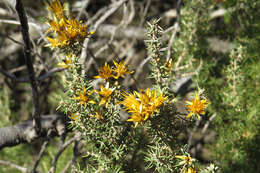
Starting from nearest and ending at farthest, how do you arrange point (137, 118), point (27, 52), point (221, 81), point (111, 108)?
point (137, 118) < point (111, 108) < point (27, 52) < point (221, 81)

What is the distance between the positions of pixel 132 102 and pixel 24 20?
2.25 feet

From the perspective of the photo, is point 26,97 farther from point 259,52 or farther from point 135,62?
point 259,52

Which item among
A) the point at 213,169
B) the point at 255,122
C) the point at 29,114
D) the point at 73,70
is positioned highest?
the point at 73,70

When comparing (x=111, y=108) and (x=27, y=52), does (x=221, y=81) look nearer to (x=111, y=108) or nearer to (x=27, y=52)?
(x=111, y=108)

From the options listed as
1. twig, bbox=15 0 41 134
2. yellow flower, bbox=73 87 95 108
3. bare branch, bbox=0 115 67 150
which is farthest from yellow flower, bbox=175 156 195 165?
bare branch, bbox=0 115 67 150

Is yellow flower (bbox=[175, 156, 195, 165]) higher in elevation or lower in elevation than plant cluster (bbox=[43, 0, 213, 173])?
lower

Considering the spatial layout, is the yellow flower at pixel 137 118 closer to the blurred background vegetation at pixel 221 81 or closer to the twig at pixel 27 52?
the blurred background vegetation at pixel 221 81

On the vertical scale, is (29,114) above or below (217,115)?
below

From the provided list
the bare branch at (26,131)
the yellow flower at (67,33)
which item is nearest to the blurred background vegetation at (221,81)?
the yellow flower at (67,33)

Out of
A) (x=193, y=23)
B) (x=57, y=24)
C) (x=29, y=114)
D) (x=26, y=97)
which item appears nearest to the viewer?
(x=57, y=24)

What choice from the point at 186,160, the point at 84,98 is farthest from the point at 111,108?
the point at 186,160

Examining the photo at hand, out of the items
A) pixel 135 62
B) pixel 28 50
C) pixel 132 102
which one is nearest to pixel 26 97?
pixel 135 62

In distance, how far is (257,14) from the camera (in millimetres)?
1774

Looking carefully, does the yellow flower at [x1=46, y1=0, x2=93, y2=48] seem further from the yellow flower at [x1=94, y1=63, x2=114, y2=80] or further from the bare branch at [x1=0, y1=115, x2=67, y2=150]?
the bare branch at [x1=0, y1=115, x2=67, y2=150]
